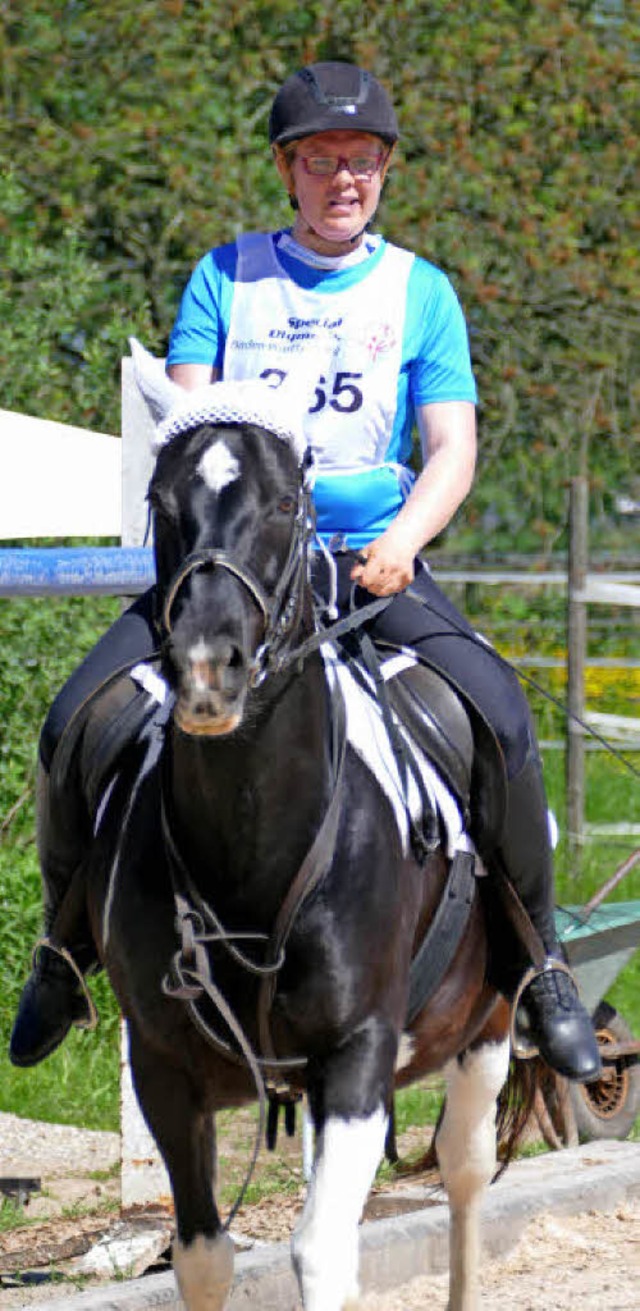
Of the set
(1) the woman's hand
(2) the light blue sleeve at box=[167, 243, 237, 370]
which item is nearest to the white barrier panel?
(2) the light blue sleeve at box=[167, 243, 237, 370]

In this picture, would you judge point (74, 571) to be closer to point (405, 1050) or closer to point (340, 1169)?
point (405, 1050)

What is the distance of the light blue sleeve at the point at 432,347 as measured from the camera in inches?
186

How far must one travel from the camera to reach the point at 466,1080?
5.68m

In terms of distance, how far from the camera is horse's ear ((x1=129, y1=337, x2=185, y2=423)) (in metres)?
4.06

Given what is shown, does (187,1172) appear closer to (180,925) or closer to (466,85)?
(180,925)

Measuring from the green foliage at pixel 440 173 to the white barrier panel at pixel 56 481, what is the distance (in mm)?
4967

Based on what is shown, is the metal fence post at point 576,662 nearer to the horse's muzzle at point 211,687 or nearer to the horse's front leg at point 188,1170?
the horse's front leg at point 188,1170

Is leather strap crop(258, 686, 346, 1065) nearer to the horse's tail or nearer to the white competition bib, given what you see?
the white competition bib

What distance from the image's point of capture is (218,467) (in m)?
3.79

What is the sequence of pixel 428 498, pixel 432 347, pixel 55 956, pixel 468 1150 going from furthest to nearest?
pixel 468 1150, pixel 55 956, pixel 432 347, pixel 428 498

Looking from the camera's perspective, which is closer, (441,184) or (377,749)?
(377,749)

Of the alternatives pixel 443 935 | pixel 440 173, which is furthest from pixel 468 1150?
pixel 440 173

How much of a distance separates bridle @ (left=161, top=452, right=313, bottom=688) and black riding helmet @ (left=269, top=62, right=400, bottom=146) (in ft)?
2.95

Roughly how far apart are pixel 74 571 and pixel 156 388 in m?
1.89
